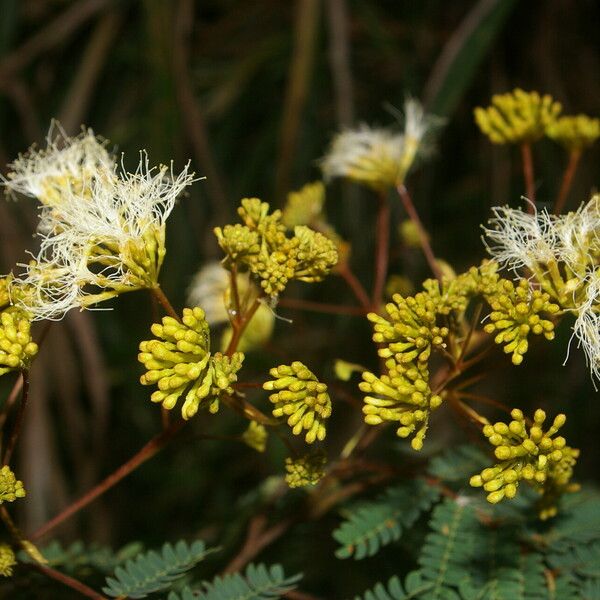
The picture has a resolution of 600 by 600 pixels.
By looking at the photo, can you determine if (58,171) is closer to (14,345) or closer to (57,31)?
(14,345)

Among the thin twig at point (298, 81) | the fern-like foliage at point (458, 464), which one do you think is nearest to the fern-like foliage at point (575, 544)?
the fern-like foliage at point (458, 464)

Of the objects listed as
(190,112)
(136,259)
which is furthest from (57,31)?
(136,259)

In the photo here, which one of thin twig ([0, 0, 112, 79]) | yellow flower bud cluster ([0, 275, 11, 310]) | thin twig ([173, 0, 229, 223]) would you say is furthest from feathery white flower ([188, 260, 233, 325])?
thin twig ([0, 0, 112, 79])

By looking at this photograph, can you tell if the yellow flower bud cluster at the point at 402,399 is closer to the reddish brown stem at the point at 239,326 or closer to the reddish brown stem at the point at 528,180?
the reddish brown stem at the point at 239,326

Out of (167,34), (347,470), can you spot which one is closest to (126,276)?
(347,470)

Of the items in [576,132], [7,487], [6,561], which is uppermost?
[576,132]

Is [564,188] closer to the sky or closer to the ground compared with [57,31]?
closer to the ground
